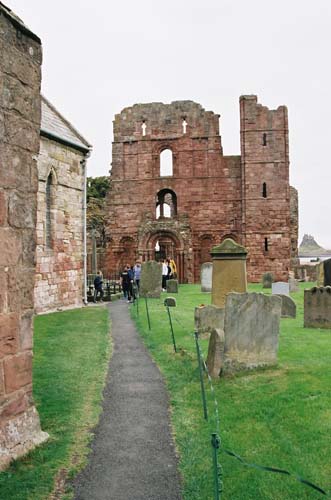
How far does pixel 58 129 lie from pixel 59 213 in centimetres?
319

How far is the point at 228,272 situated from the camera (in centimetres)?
1330

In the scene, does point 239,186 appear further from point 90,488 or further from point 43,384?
point 90,488

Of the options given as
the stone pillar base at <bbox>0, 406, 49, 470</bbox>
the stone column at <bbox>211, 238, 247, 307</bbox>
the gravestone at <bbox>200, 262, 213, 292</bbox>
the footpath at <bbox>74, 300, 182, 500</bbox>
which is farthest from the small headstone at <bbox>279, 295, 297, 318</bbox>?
the stone pillar base at <bbox>0, 406, 49, 470</bbox>

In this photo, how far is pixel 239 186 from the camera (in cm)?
3456

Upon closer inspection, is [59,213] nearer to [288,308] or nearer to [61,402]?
[288,308]

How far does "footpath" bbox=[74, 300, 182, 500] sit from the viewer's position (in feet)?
15.8

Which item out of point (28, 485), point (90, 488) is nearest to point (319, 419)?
point (90, 488)

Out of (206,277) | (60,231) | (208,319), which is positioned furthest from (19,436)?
(206,277)

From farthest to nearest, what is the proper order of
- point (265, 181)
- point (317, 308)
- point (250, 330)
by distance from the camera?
point (265, 181), point (317, 308), point (250, 330)

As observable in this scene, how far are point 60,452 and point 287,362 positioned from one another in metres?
4.87

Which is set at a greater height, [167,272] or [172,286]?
[167,272]

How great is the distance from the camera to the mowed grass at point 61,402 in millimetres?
4916

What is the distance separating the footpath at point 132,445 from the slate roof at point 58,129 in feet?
38.3

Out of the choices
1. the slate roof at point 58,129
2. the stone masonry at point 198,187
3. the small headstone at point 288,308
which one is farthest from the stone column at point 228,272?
the stone masonry at point 198,187
